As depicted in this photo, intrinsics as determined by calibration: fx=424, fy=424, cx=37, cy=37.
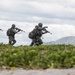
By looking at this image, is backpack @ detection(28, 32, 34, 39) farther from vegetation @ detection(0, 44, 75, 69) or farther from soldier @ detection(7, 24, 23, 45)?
vegetation @ detection(0, 44, 75, 69)

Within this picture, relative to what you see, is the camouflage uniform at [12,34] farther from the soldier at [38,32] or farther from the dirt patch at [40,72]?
the dirt patch at [40,72]

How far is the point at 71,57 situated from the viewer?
1126 cm

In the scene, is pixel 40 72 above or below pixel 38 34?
below

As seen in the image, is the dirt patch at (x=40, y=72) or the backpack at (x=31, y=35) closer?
the dirt patch at (x=40, y=72)

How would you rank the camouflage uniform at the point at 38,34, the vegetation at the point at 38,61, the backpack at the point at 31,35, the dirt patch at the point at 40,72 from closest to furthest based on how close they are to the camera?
the dirt patch at the point at 40,72
the vegetation at the point at 38,61
the camouflage uniform at the point at 38,34
the backpack at the point at 31,35

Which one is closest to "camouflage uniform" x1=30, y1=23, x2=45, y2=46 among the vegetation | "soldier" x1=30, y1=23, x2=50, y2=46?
"soldier" x1=30, y1=23, x2=50, y2=46

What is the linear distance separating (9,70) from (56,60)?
131 cm

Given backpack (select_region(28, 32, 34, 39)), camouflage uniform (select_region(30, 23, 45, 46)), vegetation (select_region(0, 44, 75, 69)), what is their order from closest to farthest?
vegetation (select_region(0, 44, 75, 69)), camouflage uniform (select_region(30, 23, 45, 46)), backpack (select_region(28, 32, 34, 39))

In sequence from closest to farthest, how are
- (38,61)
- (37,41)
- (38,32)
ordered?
(38,61), (38,32), (37,41)

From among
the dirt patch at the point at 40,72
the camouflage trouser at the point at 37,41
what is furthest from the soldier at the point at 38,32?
the dirt patch at the point at 40,72

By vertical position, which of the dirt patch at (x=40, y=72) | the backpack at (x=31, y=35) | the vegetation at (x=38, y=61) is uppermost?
the backpack at (x=31, y=35)

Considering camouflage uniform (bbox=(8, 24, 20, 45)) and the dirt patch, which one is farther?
camouflage uniform (bbox=(8, 24, 20, 45))

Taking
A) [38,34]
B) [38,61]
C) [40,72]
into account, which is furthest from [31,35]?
A: [40,72]

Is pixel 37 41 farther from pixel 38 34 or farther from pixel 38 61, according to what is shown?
pixel 38 61
